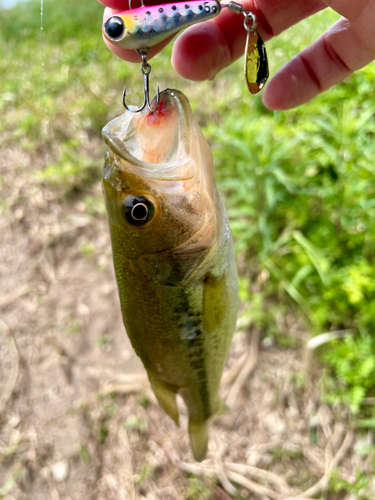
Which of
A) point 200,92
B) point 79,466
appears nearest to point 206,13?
point 79,466

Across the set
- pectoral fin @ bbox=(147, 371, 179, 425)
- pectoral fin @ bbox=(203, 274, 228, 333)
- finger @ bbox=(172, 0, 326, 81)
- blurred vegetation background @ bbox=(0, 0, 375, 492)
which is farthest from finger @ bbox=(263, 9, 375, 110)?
pectoral fin @ bbox=(147, 371, 179, 425)

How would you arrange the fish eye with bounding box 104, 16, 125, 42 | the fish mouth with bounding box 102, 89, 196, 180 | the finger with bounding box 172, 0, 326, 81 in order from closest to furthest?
the fish eye with bounding box 104, 16, 125, 42, the fish mouth with bounding box 102, 89, 196, 180, the finger with bounding box 172, 0, 326, 81

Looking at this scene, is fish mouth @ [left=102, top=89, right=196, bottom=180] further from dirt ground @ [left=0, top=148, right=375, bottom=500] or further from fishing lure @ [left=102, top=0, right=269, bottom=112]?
dirt ground @ [left=0, top=148, right=375, bottom=500]

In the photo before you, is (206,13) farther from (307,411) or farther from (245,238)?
(307,411)

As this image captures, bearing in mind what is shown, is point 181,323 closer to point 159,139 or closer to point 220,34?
point 159,139

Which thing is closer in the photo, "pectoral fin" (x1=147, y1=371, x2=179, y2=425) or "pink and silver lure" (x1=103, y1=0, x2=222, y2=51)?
"pink and silver lure" (x1=103, y1=0, x2=222, y2=51)
